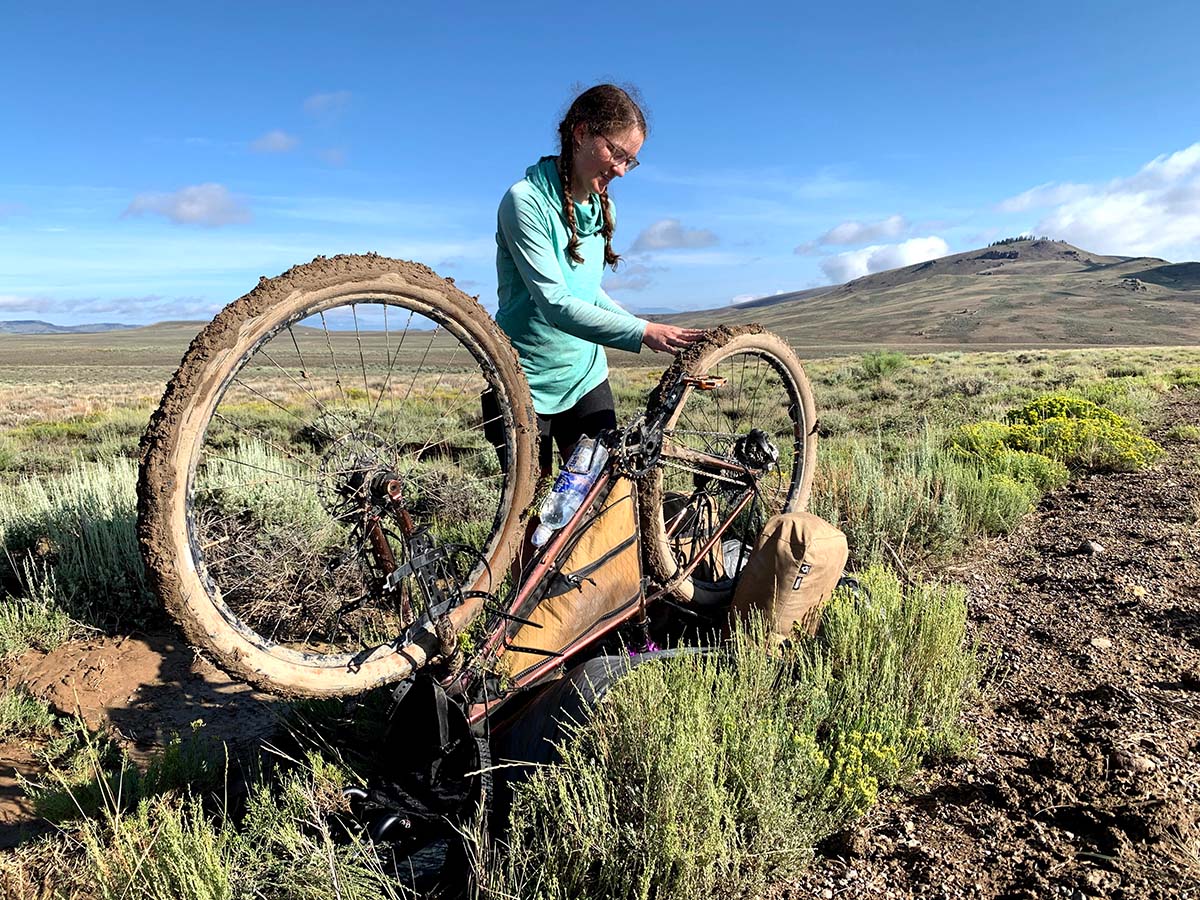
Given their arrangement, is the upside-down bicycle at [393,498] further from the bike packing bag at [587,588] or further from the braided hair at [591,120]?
the braided hair at [591,120]

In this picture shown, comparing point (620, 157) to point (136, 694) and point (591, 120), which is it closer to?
point (591, 120)

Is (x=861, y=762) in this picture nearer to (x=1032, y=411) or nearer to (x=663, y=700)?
(x=663, y=700)

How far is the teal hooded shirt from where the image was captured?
8.61ft

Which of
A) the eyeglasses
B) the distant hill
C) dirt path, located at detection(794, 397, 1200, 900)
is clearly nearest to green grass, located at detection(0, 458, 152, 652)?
the eyeglasses

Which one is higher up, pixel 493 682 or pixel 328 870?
pixel 493 682

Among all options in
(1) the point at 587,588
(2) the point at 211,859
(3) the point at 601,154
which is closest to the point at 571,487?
(1) the point at 587,588

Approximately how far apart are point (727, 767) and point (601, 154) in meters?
2.12

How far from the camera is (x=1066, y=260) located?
19062 cm

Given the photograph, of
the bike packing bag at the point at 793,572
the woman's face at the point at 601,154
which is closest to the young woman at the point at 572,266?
the woman's face at the point at 601,154

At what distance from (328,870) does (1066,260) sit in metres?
231

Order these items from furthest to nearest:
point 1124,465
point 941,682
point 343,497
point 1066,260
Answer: point 1066,260 < point 1124,465 < point 941,682 < point 343,497

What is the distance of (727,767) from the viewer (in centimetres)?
200

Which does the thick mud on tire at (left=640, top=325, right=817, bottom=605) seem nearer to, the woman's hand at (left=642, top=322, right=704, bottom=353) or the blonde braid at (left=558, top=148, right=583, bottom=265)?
the woman's hand at (left=642, top=322, right=704, bottom=353)

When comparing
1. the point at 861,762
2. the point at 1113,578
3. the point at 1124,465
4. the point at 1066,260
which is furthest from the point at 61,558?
the point at 1066,260
